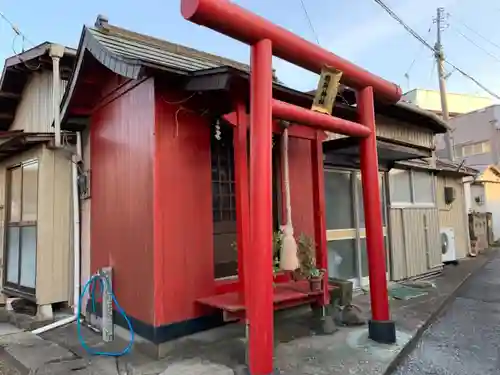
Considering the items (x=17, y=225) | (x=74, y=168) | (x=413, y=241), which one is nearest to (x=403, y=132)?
(x=413, y=241)

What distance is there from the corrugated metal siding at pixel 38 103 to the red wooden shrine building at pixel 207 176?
165 cm

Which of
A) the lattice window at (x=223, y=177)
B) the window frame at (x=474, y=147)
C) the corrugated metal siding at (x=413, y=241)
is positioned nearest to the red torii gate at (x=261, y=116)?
the lattice window at (x=223, y=177)

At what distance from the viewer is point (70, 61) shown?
6.47 meters

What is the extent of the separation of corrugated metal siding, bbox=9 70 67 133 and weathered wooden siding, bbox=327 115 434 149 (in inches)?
216

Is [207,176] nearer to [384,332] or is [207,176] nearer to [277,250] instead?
[277,250]

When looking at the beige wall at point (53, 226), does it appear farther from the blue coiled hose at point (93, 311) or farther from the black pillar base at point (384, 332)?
the black pillar base at point (384, 332)

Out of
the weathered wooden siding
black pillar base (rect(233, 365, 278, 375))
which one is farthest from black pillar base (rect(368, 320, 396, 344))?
the weathered wooden siding

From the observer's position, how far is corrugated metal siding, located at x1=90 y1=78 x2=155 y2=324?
4.27 meters

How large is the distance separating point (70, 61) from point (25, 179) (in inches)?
84.9

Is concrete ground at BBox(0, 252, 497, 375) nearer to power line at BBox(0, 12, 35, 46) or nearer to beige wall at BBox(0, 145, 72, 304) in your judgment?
beige wall at BBox(0, 145, 72, 304)

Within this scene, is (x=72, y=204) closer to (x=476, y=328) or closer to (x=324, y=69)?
(x=324, y=69)

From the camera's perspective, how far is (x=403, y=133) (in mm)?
7016

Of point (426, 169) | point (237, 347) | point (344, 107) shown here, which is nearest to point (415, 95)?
point (426, 169)

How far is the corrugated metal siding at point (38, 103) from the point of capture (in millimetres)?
6684
